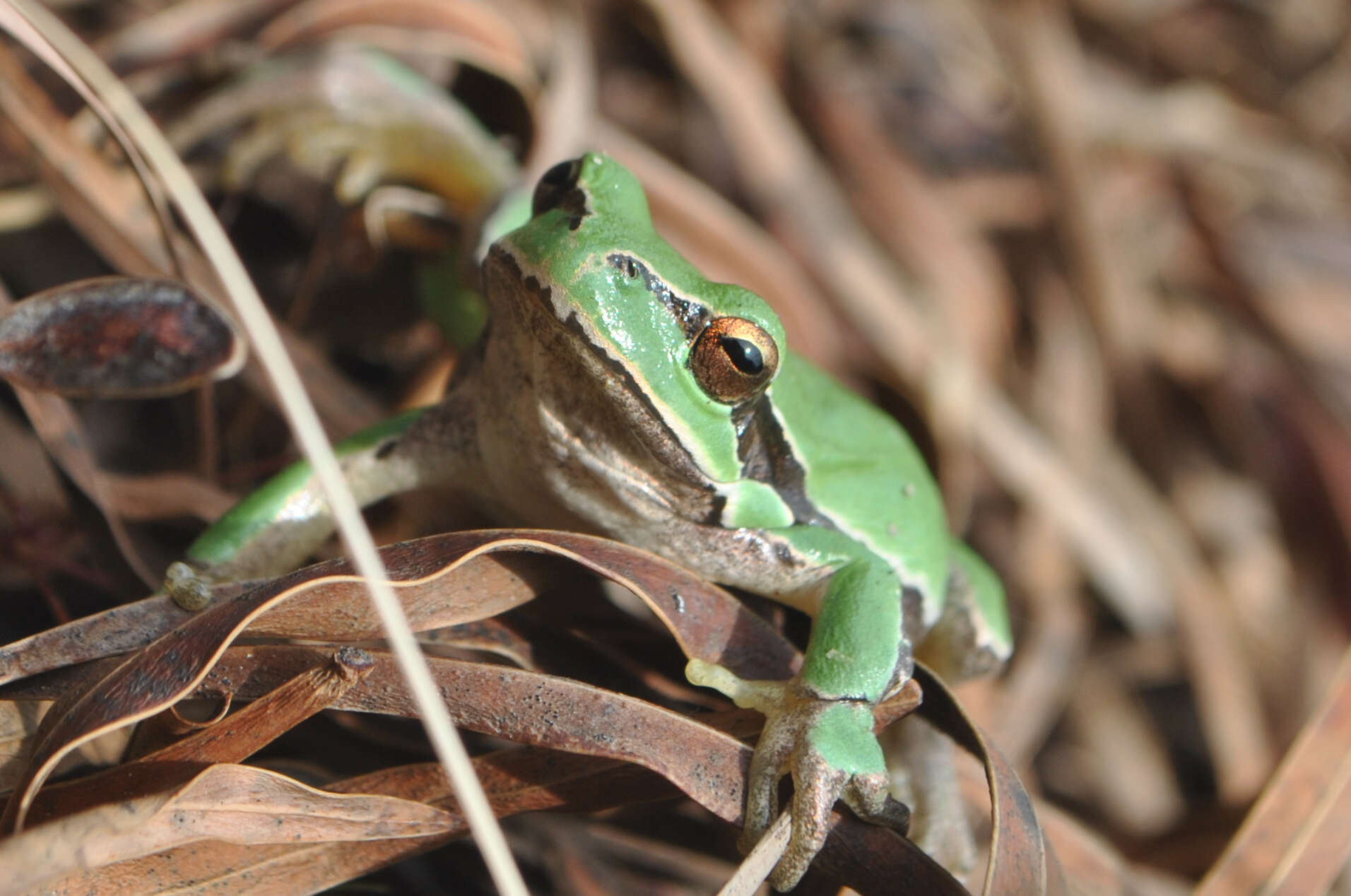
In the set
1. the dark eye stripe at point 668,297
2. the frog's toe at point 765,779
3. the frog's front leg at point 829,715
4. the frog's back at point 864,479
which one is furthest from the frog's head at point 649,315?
the frog's toe at point 765,779

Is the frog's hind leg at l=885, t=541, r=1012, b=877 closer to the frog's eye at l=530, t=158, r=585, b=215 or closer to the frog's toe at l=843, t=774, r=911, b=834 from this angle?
the frog's toe at l=843, t=774, r=911, b=834

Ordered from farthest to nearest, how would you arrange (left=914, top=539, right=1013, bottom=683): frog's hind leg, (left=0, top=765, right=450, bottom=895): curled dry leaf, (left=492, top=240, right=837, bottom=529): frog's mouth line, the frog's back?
(left=914, top=539, right=1013, bottom=683): frog's hind leg < the frog's back < (left=492, top=240, right=837, bottom=529): frog's mouth line < (left=0, top=765, right=450, bottom=895): curled dry leaf

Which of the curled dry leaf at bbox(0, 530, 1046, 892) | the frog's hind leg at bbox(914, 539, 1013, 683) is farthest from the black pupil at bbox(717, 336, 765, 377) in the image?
the frog's hind leg at bbox(914, 539, 1013, 683)

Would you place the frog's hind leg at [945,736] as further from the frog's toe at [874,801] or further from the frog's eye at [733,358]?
the frog's eye at [733,358]

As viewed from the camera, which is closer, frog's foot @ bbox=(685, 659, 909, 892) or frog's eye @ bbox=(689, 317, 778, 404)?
frog's foot @ bbox=(685, 659, 909, 892)

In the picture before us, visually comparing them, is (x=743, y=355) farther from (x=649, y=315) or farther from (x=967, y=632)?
(x=967, y=632)

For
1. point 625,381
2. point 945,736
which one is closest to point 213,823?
point 625,381
